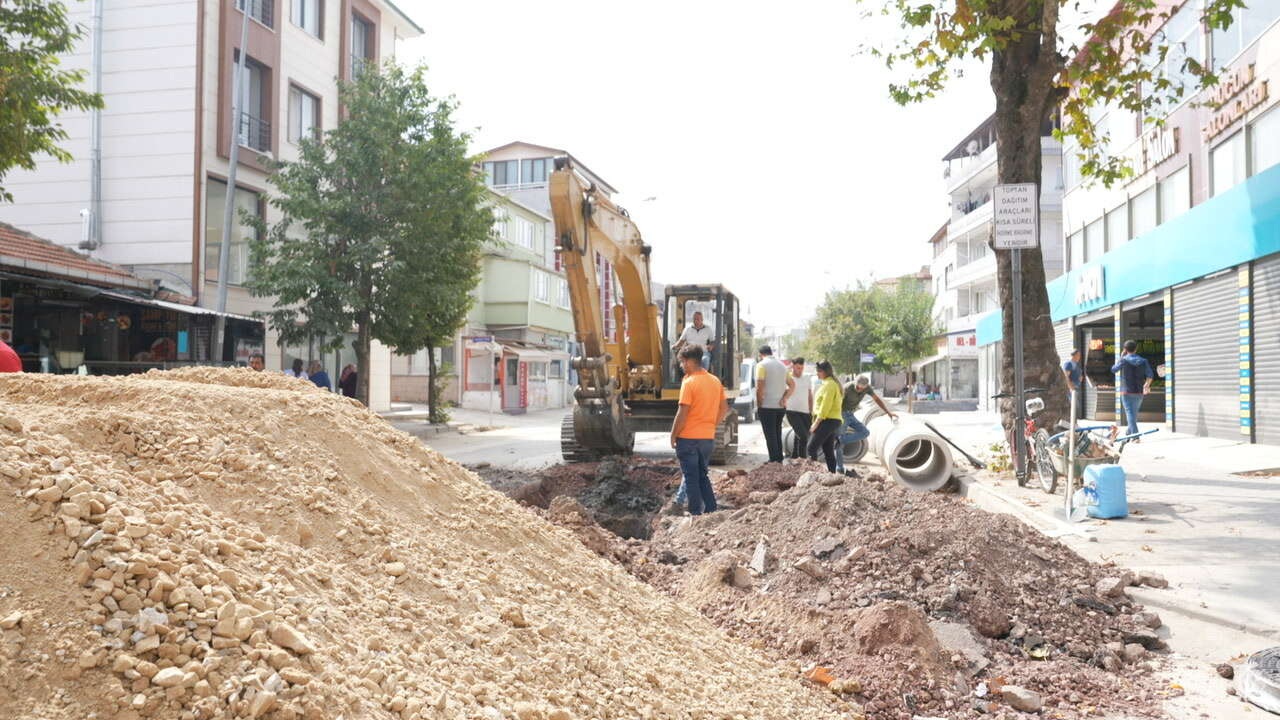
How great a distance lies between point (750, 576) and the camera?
5.82 m

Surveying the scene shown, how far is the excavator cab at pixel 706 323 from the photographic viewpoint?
16.2 m

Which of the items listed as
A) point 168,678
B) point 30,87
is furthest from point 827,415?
point 30,87

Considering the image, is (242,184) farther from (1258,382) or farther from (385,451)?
(1258,382)

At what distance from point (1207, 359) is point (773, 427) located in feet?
33.8

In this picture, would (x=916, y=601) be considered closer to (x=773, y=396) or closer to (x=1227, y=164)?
(x=773, y=396)

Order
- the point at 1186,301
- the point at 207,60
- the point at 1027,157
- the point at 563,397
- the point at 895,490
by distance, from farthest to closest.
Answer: the point at 563,397 < the point at 207,60 < the point at 1186,301 < the point at 1027,157 < the point at 895,490

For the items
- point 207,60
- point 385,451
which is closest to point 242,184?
point 207,60

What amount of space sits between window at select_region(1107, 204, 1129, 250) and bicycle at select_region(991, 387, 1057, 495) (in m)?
14.7

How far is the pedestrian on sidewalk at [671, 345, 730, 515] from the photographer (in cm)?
860

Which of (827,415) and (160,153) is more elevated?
(160,153)

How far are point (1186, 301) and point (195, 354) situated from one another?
20.9m

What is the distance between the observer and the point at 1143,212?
22109 millimetres

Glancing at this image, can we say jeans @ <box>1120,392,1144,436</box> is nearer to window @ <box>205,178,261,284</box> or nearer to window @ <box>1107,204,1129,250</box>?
window @ <box>1107,204,1129,250</box>

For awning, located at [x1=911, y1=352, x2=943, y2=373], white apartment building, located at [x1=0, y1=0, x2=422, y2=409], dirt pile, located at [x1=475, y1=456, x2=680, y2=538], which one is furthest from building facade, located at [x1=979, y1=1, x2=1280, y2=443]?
awning, located at [x1=911, y1=352, x2=943, y2=373]
